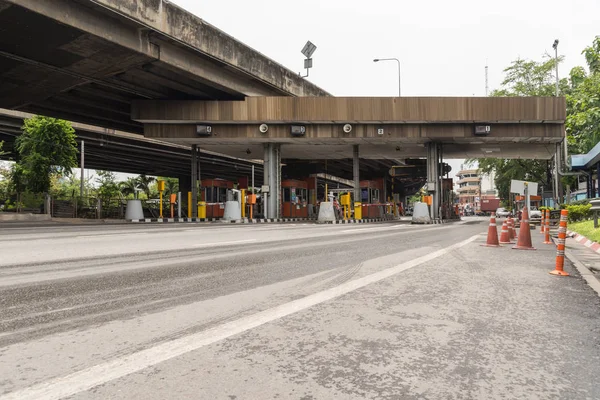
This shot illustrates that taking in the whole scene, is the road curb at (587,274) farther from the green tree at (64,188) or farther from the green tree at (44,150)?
the green tree at (64,188)

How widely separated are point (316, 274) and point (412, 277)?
51.0 inches

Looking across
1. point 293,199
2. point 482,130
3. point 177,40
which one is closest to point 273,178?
point 293,199

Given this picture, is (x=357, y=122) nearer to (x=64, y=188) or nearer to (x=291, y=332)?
(x=291, y=332)

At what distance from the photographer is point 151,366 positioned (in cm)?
245

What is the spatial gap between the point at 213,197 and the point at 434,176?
1523 centimetres

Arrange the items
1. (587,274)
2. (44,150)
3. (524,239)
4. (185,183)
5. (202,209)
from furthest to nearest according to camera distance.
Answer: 1. (185,183)
2. (44,150)
3. (202,209)
4. (524,239)
5. (587,274)

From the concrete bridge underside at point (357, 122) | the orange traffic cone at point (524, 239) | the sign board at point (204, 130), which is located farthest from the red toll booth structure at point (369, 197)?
the orange traffic cone at point (524, 239)

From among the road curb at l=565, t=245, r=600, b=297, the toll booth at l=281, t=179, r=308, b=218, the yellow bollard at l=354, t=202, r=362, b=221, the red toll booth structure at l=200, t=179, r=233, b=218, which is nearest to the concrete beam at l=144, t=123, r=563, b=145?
the red toll booth structure at l=200, t=179, r=233, b=218

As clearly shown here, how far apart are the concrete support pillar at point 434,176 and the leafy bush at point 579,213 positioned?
25.5 ft

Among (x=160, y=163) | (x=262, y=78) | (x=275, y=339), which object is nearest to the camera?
(x=275, y=339)

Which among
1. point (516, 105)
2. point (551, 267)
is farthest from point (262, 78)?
point (551, 267)

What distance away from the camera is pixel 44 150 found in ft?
96.7

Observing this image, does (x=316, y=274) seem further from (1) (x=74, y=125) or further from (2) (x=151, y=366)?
(1) (x=74, y=125)

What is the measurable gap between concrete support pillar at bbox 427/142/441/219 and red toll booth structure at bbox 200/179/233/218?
14.5 m
